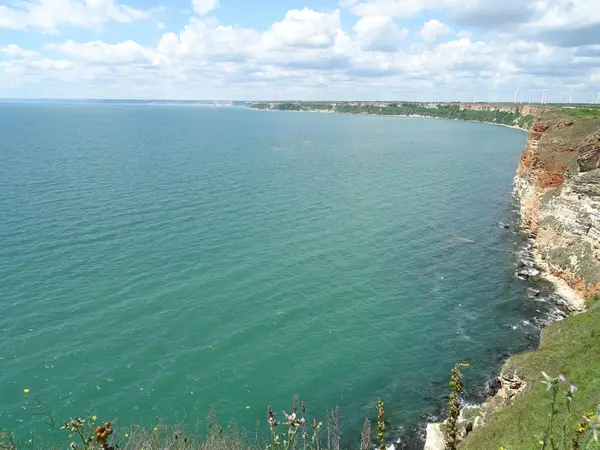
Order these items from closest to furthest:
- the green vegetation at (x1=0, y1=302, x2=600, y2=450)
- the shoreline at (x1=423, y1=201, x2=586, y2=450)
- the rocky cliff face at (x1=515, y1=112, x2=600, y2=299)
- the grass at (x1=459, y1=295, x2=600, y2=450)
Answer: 1. the green vegetation at (x1=0, y1=302, x2=600, y2=450)
2. the grass at (x1=459, y1=295, x2=600, y2=450)
3. the shoreline at (x1=423, y1=201, x2=586, y2=450)
4. the rocky cliff face at (x1=515, y1=112, x2=600, y2=299)

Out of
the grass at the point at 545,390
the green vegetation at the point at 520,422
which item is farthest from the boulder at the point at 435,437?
the grass at the point at 545,390

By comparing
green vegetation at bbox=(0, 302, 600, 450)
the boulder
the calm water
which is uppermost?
green vegetation at bbox=(0, 302, 600, 450)

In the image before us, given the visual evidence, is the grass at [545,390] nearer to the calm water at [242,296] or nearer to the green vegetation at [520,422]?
the green vegetation at [520,422]

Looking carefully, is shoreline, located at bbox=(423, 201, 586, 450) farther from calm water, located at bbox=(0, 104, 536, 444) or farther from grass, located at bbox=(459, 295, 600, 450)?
calm water, located at bbox=(0, 104, 536, 444)

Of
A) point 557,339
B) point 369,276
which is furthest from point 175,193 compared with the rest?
point 557,339

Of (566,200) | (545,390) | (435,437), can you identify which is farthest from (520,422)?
(566,200)

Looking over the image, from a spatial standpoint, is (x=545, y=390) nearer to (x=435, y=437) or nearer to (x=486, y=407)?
(x=486, y=407)

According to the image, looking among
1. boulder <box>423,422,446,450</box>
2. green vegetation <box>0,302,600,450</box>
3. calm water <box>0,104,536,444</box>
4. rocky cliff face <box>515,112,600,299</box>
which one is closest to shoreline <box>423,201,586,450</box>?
boulder <box>423,422,446,450</box>
